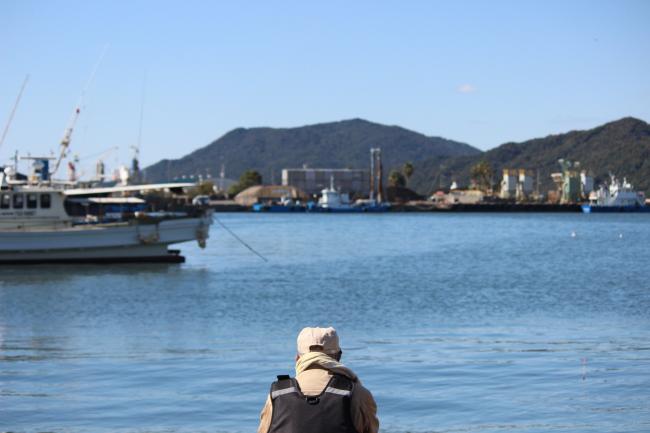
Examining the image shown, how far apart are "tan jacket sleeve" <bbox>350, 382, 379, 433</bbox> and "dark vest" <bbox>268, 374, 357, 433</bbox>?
0.04m

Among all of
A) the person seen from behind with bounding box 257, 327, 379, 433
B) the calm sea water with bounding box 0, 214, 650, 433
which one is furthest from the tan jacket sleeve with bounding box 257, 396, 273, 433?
the calm sea water with bounding box 0, 214, 650, 433

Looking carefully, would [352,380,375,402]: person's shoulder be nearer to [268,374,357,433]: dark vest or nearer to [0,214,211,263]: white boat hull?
[268,374,357,433]: dark vest

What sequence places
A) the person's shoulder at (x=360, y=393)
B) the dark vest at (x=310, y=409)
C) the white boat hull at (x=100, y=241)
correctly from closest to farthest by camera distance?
the dark vest at (x=310, y=409)
the person's shoulder at (x=360, y=393)
the white boat hull at (x=100, y=241)

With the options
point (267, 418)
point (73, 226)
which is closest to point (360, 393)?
point (267, 418)

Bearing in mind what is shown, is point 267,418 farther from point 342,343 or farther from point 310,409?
point 342,343

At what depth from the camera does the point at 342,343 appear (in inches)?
885

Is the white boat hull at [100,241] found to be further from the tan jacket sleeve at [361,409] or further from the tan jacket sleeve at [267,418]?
A: the tan jacket sleeve at [361,409]

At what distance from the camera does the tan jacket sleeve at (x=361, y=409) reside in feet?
21.8

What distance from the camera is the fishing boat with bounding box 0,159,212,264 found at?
47.0 m

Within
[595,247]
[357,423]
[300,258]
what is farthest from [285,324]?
[595,247]

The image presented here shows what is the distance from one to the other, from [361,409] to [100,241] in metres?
43.2

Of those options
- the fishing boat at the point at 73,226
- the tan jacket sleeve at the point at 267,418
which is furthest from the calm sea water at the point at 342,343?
the tan jacket sleeve at the point at 267,418

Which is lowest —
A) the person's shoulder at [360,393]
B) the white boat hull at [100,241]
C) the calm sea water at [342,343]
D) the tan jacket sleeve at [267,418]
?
the calm sea water at [342,343]

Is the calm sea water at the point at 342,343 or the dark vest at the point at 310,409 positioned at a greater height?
the dark vest at the point at 310,409
